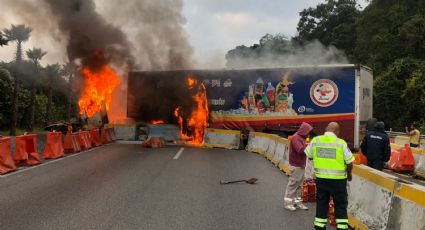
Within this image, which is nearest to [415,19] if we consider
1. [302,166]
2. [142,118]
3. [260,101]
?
[260,101]

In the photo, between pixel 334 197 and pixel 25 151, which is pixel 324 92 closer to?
pixel 25 151

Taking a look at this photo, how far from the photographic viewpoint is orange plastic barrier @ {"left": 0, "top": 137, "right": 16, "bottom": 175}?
11.7 meters

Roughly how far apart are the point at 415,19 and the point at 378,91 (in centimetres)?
576

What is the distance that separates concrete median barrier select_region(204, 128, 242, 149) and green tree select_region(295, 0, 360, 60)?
42.9 m

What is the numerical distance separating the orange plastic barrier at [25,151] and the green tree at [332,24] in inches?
2008

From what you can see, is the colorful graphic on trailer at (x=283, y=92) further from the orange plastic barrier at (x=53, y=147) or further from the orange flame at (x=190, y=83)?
the orange plastic barrier at (x=53, y=147)

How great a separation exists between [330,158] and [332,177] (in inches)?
10.0

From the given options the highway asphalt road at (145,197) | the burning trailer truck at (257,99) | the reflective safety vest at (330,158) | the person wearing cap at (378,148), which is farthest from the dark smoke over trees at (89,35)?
the reflective safety vest at (330,158)

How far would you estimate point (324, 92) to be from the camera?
16984 millimetres

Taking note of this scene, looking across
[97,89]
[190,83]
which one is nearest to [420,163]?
[190,83]

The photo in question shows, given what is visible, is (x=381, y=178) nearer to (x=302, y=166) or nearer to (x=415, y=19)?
(x=302, y=166)

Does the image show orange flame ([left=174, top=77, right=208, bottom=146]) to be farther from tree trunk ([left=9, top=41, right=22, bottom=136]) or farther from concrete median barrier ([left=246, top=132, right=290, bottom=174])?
tree trunk ([left=9, top=41, right=22, bottom=136])

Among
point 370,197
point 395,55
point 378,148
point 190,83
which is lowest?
point 370,197

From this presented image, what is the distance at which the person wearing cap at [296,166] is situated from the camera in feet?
25.3
